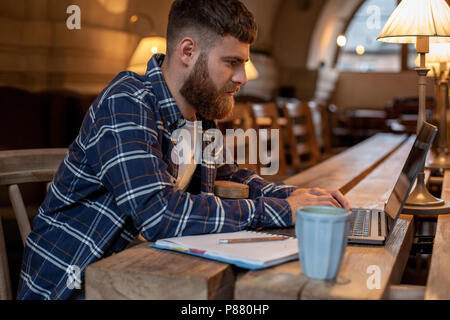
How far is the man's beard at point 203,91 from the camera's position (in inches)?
50.6

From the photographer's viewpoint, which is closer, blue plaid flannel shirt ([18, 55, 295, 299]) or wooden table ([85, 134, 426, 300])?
wooden table ([85, 134, 426, 300])

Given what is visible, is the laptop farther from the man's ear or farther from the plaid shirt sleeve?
the man's ear

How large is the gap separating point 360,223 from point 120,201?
1.67 ft

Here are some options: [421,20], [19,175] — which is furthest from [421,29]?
[19,175]

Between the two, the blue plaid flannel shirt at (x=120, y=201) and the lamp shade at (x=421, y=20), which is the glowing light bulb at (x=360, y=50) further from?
the blue plaid flannel shirt at (x=120, y=201)

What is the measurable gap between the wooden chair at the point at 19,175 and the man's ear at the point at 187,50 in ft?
1.48

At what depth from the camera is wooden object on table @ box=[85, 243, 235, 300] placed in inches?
31.8

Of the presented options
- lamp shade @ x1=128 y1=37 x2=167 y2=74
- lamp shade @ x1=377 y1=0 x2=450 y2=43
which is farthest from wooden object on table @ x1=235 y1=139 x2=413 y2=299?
lamp shade @ x1=128 y1=37 x2=167 y2=74

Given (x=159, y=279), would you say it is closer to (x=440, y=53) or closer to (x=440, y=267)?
(x=440, y=267)

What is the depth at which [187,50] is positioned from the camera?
130 cm

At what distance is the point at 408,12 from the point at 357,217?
629 mm

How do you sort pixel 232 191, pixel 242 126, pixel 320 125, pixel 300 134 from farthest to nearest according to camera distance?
pixel 320 125 → pixel 300 134 → pixel 242 126 → pixel 232 191

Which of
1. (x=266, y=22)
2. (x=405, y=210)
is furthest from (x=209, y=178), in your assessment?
(x=266, y=22)

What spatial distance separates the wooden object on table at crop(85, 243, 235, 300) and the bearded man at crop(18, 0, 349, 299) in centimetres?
17
